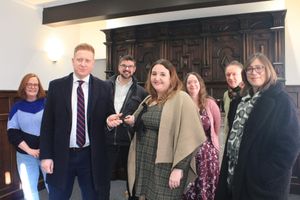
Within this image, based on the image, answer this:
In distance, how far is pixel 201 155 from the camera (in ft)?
7.62

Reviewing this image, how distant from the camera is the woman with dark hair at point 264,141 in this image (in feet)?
4.57

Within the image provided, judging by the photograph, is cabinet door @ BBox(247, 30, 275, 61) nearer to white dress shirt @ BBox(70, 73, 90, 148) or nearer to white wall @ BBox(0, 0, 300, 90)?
white wall @ BBox(0, 0, 300, 90)

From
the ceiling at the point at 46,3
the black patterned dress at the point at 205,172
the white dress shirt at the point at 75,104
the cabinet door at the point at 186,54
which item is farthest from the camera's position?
the cabinet door at the point at 186,54

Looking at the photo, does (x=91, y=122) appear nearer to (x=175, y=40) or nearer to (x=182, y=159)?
(x=182, y=159)

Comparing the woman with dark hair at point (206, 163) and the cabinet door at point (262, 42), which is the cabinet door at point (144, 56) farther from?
the woman with dark hair at point (206, 163)

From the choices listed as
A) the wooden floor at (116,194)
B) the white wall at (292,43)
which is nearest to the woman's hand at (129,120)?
the wooden floor at (116,194)

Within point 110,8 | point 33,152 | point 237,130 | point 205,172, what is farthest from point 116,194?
point 110,8

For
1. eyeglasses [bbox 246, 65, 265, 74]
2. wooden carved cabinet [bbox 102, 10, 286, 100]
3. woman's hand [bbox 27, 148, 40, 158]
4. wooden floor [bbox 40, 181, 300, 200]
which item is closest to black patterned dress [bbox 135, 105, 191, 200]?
eyeglasses [bbox 246, 65, 265, 74]

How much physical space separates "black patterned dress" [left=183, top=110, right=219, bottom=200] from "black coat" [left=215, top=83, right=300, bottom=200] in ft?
2.63

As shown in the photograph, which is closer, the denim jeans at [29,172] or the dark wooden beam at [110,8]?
the denim jeans at [29,172]

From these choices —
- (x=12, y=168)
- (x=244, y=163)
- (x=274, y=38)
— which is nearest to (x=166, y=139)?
(x=244, y=163)

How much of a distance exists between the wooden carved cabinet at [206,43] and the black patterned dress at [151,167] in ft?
9.04

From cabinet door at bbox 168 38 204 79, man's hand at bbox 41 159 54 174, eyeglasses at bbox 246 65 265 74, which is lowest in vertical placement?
man's hand at bbox 41 159 54 174

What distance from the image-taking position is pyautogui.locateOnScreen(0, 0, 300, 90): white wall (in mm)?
3460
